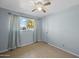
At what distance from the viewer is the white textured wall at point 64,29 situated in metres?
2.89

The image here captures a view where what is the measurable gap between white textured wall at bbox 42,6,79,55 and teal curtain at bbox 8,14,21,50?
216 centimetres

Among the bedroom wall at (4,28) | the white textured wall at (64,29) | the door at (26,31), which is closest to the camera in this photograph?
the white textured wall at (64,29)

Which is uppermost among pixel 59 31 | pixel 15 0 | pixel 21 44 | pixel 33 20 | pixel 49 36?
pixel 15 0

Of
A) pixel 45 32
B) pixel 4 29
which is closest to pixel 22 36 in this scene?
pixel 4 29

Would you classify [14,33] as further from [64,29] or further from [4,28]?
[64,29]

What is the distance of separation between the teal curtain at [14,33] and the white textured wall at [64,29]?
7.07 feet

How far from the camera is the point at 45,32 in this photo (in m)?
5.04

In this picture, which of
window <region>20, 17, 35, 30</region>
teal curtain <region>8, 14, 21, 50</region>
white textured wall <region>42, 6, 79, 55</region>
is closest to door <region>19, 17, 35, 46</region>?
window <region>20, 17, 35, 30</region>

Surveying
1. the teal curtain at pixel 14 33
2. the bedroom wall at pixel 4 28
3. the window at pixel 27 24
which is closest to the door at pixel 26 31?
the window at pixel 27 24

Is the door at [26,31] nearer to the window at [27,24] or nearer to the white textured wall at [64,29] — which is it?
the window at [27,24]

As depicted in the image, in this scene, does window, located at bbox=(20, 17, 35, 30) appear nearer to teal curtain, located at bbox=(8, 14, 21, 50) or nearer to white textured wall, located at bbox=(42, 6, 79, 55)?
teal curtain, located at bbox=(8, 14, 21, 50)

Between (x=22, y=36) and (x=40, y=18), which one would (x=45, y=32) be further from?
(x=22, y=36)

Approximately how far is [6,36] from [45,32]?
279 cm

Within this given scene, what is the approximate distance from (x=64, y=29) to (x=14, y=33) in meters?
2.84
